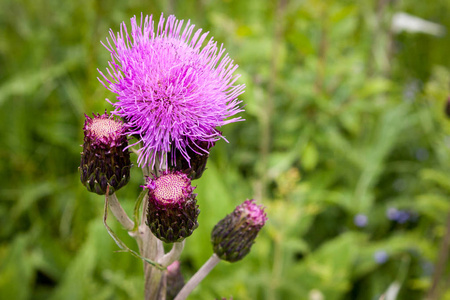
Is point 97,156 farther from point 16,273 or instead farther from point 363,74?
point 363,74

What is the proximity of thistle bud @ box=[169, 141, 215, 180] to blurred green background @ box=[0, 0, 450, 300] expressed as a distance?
1156mm

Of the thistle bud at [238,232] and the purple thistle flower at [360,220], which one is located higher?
the purple thistle flower at [360,220]

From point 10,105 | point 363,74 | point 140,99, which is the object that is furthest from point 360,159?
point 10,105

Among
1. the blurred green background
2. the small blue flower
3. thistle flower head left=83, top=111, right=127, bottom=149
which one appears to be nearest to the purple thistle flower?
the blurred green background

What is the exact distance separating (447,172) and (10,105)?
10.8 ft

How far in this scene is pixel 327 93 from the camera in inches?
133

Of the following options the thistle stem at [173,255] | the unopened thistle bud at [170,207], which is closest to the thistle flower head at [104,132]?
the unopened thistle bud at [170,207]

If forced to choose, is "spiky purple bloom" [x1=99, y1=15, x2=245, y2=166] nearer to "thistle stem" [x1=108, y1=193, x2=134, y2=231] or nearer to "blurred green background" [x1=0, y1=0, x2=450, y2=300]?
"thistle stem" [x1=108, y1=193, x2=134, y2=231]

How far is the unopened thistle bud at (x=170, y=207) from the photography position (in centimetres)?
125

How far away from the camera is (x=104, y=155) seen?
1.29 m

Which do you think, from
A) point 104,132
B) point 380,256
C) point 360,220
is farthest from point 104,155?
point 360,220

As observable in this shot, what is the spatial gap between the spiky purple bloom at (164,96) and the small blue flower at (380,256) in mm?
1976

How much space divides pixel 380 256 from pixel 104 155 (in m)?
2.21

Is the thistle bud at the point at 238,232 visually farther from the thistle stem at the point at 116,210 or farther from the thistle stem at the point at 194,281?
the thistle stem at the point at 116,210
